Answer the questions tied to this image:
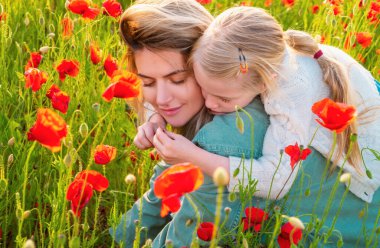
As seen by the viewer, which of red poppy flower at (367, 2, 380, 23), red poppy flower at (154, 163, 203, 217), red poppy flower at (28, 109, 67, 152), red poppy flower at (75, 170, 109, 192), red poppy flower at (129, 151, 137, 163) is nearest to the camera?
red poppy flower at (154, 163, 203, 217)

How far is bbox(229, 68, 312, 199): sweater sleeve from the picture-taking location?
192 cm

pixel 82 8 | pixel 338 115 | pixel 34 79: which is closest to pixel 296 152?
pixel 338 115

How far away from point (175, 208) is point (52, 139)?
41 cm

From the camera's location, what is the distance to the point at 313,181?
210 cm

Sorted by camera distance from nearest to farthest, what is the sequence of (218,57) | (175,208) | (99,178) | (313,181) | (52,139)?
(175,208)
(52,139)
(99,178)
(218,57)
(313,181)

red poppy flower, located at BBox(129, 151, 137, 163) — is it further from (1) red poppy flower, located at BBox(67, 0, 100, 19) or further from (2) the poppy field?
(1) red poppy flower, located at BBox(67, 0, 100, 19)

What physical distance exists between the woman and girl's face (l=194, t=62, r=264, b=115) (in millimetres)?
37

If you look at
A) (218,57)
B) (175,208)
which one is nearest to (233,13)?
(218,57)

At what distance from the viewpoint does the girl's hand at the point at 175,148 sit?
1956mm

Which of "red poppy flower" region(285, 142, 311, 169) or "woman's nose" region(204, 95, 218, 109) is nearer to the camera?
"red poppy flower" region(285, 142, 311, 169)

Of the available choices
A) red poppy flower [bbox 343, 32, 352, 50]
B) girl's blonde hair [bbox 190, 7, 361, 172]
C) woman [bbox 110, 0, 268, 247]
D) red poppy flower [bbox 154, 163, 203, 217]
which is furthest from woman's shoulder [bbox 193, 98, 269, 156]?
red poppy flower [bbox 343, 32, 352, 50]

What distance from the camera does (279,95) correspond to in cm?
197

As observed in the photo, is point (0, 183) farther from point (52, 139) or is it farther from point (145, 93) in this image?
point (145, 93)

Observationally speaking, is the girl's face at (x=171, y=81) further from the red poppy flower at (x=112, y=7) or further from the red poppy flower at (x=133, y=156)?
the red poppy flower at (x=112, y=7)
